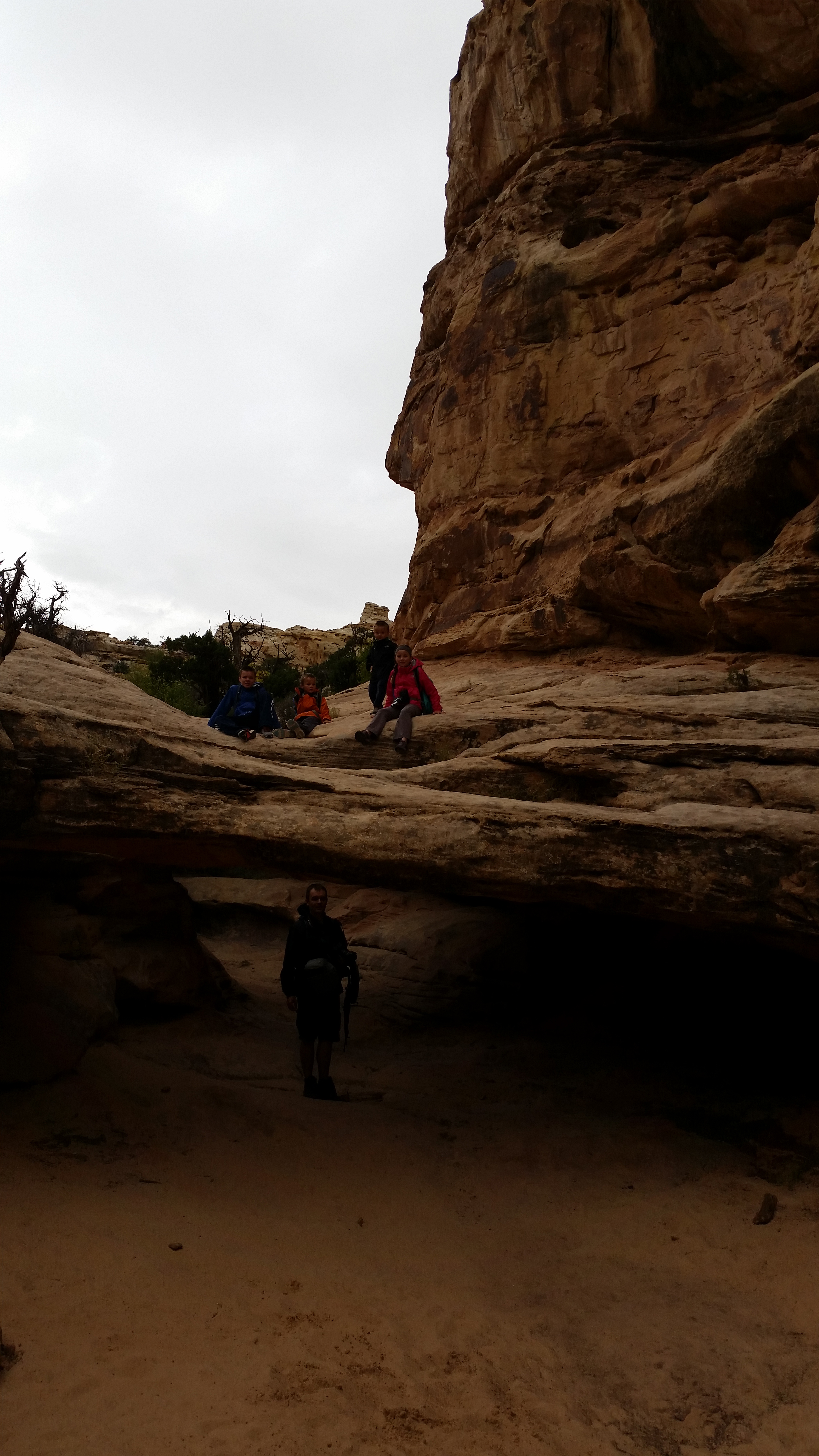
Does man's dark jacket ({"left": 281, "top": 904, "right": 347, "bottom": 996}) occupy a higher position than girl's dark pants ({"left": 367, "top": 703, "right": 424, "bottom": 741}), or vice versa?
girl's dark pants ({"left": 367, "top": 703, "right": 424, "bottom": 741})

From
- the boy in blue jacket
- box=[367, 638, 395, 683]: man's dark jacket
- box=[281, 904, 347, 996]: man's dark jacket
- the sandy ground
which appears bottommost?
the sandy ground

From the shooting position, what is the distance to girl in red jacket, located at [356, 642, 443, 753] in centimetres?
961

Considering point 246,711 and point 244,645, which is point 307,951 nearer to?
point 246,711

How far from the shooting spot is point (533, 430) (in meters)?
15.4

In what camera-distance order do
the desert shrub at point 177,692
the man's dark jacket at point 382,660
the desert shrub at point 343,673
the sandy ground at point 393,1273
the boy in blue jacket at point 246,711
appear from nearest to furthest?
the sandy ground at point 393,1273
the boy in blue jacket at point 246,711
the man's dark jacket at point 382,660
the desert shrub at point 177,692
the desert shrub at point 343,673

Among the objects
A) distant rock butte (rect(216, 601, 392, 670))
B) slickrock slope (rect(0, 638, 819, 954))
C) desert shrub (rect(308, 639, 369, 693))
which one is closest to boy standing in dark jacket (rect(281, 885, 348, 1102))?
slickrock slope (rect(0, 638, 819, 954))

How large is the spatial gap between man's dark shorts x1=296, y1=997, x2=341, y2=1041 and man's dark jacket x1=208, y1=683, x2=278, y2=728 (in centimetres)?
331

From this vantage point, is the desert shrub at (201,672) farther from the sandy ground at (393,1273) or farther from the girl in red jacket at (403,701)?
the sandy ground at (393,1273)

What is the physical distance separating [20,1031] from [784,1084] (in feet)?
23.3

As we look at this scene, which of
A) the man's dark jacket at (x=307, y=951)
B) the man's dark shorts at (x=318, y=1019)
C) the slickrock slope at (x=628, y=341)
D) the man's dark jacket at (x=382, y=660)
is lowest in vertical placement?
the man's dark shorts at (x=318, y=1019)

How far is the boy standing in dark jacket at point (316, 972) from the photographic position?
8.26 meters

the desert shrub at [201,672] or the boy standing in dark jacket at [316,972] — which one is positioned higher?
the desert shrub at [201,672]

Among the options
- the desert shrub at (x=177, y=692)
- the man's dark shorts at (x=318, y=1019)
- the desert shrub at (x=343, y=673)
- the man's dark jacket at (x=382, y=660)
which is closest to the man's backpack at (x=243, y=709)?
the man's dark jacket at (x=382, y=660)

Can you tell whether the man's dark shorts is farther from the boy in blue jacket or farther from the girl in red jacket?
the boy in blue jacket
